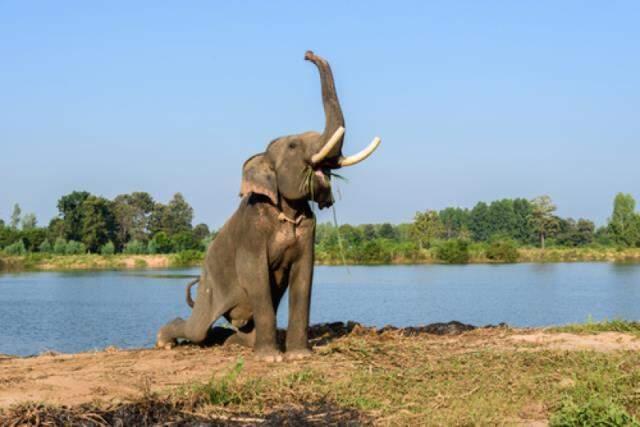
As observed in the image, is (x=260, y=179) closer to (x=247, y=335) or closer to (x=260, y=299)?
(x=260, y=299)

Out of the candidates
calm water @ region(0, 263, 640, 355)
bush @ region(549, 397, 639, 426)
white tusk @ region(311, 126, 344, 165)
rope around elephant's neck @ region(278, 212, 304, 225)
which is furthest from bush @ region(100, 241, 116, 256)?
bush @ region(549, 397, 639, 426)

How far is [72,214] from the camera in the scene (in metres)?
83.2

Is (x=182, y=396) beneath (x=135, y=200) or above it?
beneath

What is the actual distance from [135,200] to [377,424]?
94029mm

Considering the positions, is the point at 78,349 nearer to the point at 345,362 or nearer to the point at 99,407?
the point at 345,362

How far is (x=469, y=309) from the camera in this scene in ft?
91.4

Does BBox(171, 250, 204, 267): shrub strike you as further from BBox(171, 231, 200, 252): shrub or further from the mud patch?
the mud patch

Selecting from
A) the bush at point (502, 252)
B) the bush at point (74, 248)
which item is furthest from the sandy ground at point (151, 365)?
the bush at point (74, 248)

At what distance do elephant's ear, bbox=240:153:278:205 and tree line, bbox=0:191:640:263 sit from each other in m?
51.8

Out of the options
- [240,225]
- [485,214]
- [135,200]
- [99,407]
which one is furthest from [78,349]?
[485,214]

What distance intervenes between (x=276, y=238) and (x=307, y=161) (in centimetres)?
99

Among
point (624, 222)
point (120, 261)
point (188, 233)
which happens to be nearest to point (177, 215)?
point (188, 233)

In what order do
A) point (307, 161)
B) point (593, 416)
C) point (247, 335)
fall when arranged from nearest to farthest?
point (593, 416), point (307, 161), point (247, 335)

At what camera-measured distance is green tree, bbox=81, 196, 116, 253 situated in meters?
81.9
